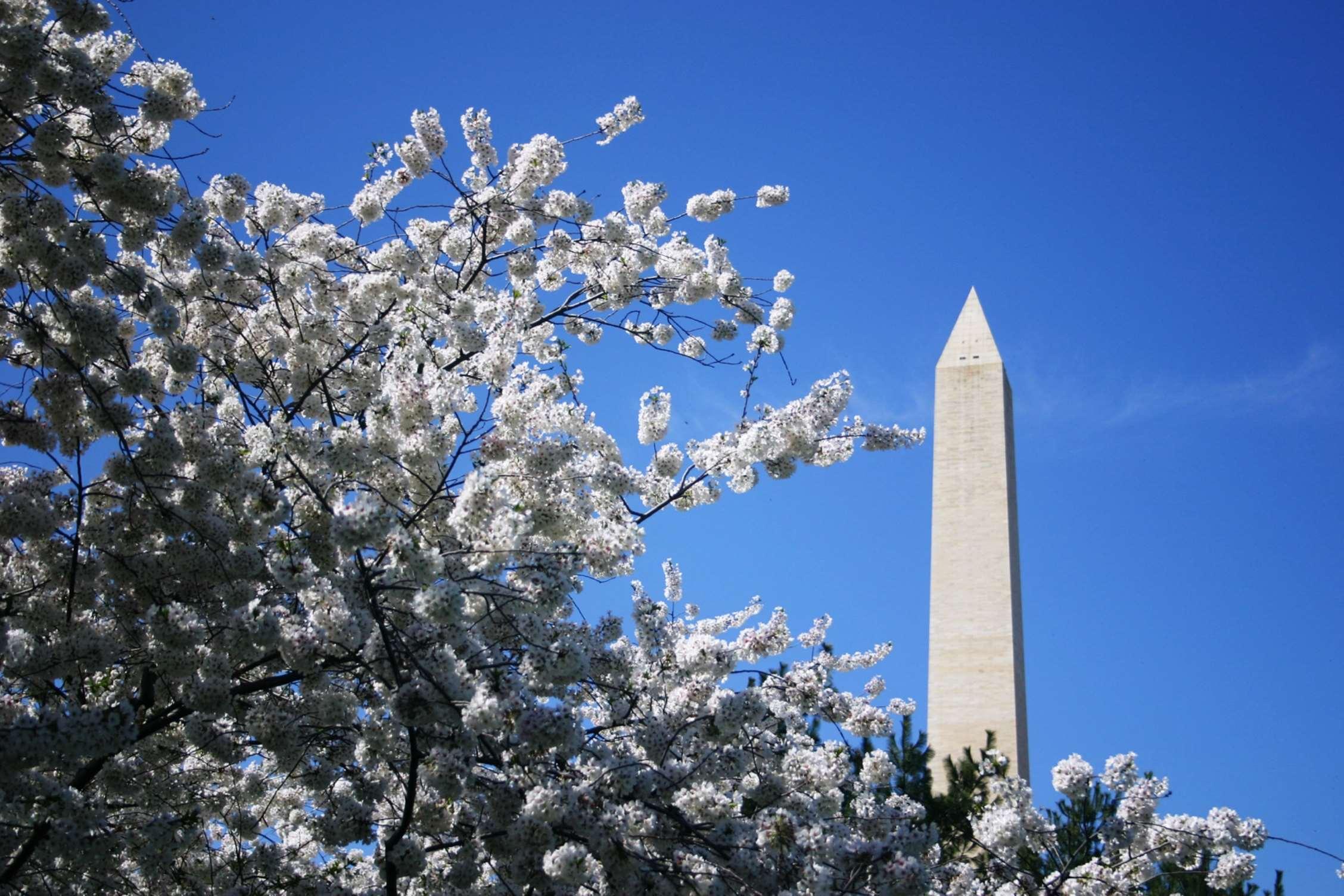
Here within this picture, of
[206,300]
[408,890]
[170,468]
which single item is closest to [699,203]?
[206,300]

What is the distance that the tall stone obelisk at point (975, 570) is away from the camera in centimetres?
1527

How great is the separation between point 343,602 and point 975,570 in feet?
41.8

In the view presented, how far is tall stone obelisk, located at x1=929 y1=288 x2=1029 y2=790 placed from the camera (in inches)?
601

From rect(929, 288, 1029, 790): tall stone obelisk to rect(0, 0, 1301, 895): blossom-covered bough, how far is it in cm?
907

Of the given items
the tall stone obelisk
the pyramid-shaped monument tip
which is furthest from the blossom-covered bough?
the pyramid-shaped monument tip

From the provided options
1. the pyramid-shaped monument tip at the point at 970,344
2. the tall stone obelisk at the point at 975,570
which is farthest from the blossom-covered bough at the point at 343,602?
the pyramid-shaped monument tip at the point at 970,344

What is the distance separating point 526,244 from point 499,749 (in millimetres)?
3267

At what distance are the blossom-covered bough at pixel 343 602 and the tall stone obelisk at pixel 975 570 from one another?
9.07 metres

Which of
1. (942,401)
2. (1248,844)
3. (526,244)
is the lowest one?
(1248,844)

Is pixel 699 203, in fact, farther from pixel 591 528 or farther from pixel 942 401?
pixel 942 401

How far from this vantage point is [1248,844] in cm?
602

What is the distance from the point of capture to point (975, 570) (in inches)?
621

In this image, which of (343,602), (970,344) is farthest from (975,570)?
(343,602)

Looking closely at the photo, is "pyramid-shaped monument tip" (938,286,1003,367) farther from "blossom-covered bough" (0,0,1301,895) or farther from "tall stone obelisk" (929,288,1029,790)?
"blossom-covered bough" (0,0,1301,895)
